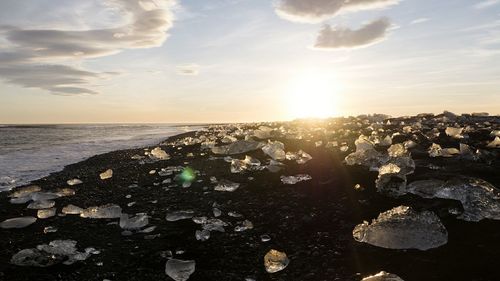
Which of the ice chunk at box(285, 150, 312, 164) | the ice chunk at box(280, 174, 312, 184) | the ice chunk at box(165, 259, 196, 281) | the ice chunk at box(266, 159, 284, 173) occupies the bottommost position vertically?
the ice chunk at box(165, 259, 196, 281)

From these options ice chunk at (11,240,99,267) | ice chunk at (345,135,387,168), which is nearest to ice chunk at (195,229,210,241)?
ice chunk at (11,240,99,267)

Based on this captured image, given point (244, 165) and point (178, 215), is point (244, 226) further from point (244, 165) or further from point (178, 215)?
point (244, 165)

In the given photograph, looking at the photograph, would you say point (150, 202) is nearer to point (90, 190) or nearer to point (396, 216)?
point (90, 190)

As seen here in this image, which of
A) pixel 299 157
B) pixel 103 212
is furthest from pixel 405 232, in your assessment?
pixel 299 157

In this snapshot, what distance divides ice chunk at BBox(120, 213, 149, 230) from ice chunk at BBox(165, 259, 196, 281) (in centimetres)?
154

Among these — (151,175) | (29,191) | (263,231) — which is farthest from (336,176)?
(29,191)

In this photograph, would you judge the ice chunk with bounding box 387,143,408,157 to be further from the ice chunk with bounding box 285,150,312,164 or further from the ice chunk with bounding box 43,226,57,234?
the ice chunk with bounding box 43,226,57,234

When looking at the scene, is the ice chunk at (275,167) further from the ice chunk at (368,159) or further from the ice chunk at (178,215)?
the ice chunk at (178,215)

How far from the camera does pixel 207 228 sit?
531 centimetres

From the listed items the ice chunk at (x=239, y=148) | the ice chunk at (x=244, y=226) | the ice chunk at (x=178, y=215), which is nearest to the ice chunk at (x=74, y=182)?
the ice chunk at (x=178, y=215)

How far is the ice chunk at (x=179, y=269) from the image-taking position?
391 centimetres

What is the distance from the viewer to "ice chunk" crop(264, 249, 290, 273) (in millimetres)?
3959

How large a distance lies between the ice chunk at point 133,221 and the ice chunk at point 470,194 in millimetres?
4156

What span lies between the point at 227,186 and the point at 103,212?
7.64 feet
